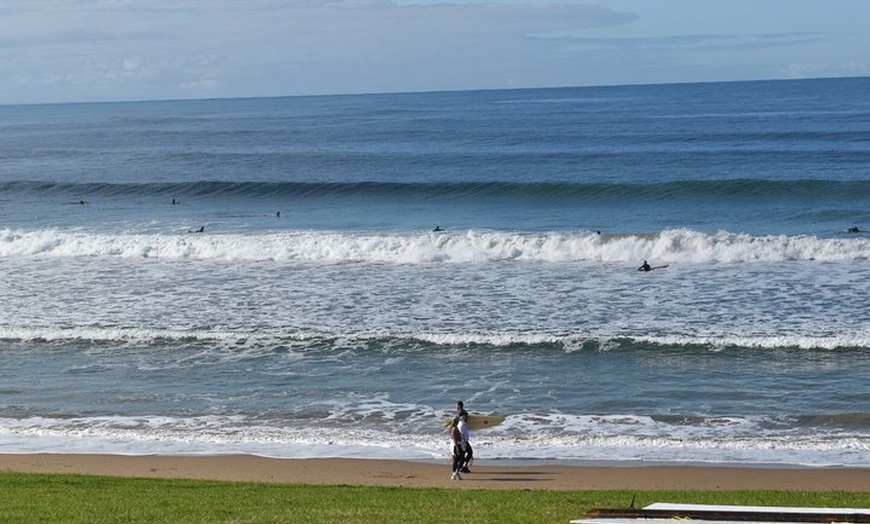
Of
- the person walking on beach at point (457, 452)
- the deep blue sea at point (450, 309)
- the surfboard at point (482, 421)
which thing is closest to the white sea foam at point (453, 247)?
the deep blue sea at point (450, 309)

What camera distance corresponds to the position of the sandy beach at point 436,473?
1892 centimetres

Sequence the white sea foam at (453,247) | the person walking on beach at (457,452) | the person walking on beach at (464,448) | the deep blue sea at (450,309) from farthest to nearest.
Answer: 1. the white sea foam at (453,247)
2. the deep blue sea at (450,309)
3. the person walking on beach at (464,448)
4. the person walking on beach at (457,452)

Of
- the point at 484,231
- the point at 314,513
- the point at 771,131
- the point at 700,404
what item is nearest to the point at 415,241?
the point at 484,231

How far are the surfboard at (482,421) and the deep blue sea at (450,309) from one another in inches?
14.2

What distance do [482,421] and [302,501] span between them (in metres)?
7.15

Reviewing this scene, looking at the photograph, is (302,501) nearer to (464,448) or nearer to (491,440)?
(464,448)

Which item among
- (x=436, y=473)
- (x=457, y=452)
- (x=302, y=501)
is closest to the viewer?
(x=302, y=501)

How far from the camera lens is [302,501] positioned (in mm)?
16625

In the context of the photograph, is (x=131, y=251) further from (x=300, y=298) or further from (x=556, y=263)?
(x=556, y=263)

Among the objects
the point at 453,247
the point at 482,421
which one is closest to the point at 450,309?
the point at 482,421

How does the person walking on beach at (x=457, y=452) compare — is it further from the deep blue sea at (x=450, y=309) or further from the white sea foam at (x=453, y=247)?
the white sea foam at (x=453, y=247)

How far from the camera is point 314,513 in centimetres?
1527

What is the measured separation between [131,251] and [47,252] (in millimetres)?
3874

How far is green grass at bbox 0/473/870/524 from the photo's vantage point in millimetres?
14906
